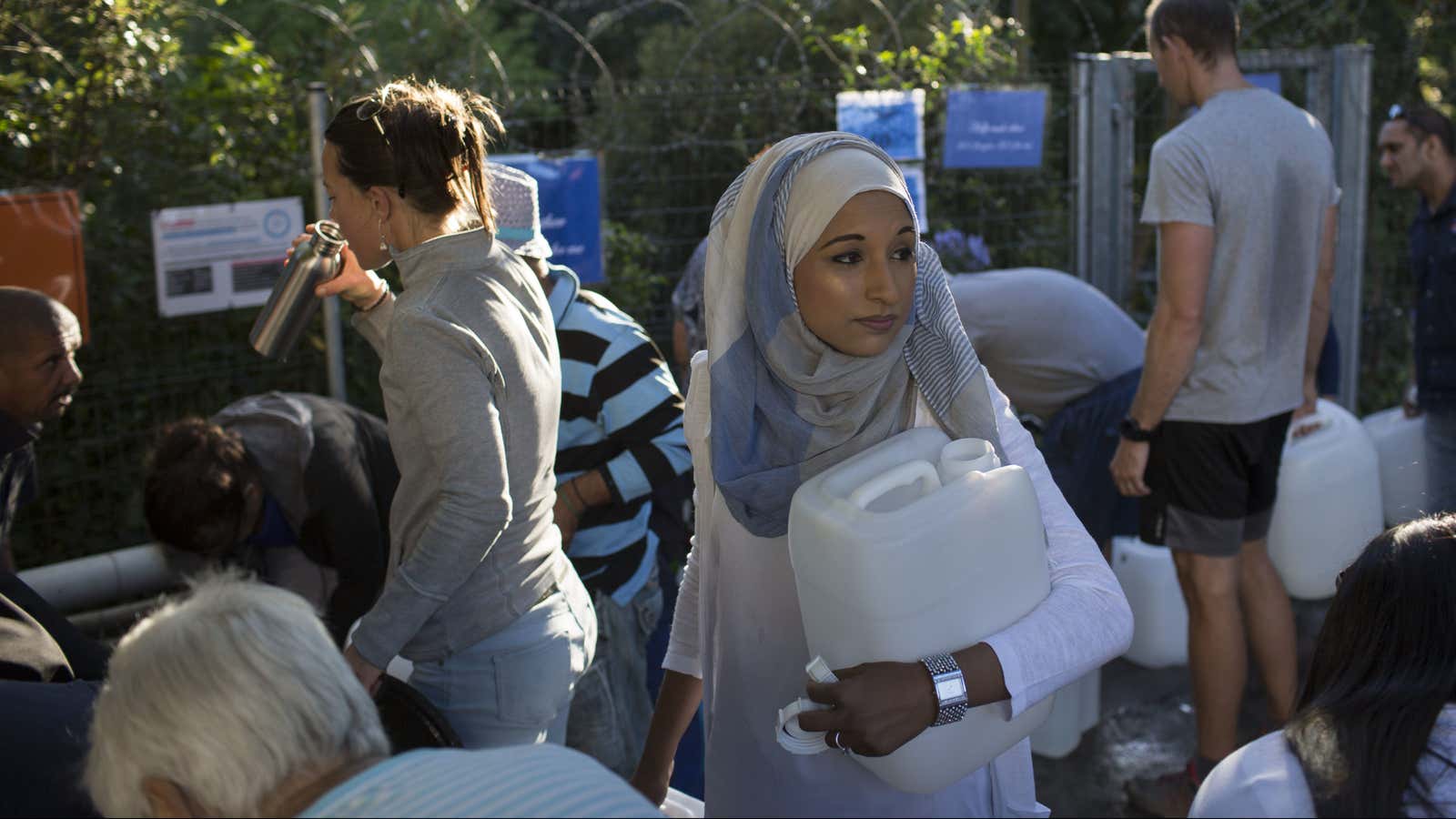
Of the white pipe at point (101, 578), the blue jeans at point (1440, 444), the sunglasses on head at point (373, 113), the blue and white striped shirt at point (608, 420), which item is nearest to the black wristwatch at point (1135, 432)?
the blue jeans at point (1440, 444)

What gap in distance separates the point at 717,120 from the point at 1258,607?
300cm

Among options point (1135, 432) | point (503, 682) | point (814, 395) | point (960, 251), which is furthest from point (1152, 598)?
point (814, 395)

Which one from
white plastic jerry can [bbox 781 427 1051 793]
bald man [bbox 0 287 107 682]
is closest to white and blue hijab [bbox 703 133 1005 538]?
white plastic jerry can [bbox 781 427 1051 793]

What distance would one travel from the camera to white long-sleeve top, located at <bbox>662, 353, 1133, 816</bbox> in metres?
1.71

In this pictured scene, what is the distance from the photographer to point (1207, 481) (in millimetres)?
3883

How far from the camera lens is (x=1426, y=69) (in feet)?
24.6

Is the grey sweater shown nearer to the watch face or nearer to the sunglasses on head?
the sunglasses on head

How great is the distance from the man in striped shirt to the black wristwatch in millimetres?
1428

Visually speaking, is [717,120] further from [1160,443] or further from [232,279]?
[1160,443]

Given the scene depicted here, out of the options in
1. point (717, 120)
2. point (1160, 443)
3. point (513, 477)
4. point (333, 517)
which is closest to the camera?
point (513, 477)

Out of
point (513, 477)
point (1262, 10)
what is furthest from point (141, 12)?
point (1262, 10)

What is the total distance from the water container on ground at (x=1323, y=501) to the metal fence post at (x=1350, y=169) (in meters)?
1.42

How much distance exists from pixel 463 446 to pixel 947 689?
1.00m

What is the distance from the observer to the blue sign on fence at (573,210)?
493 centimetres
